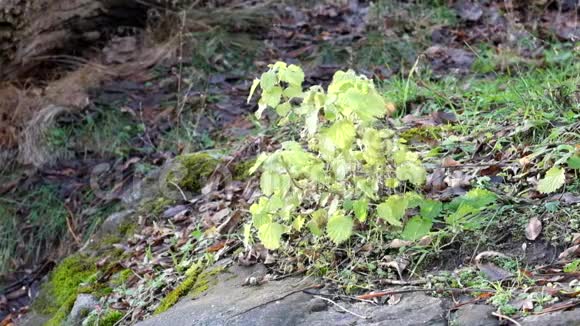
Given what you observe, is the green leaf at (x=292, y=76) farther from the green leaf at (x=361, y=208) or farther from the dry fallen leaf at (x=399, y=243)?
the dry fallen leaf at (x=399, y=243)

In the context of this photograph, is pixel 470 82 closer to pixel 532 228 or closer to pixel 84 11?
pixel 532 228

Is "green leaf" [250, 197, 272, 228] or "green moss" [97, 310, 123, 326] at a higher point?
"green leaf" [250, 197, 272, 228]

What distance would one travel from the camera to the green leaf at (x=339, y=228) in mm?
2613

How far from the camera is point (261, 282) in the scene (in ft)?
9.66

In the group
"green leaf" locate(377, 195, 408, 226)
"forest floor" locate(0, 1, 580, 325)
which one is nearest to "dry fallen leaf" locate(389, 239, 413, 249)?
"forest floor" locate(0, 1, 580, 325)

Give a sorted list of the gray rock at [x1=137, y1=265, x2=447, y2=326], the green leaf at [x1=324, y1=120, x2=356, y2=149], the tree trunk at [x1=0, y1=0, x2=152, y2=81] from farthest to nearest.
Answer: the tree trunk at [x1=0, y1=0, x2=152, y2=81] → the green leaf at [x1=324, y1=120, x2=356, y2=149] → the gray rock at [x1=137, y1=265, x2=447, y2=326]

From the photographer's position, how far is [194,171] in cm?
436

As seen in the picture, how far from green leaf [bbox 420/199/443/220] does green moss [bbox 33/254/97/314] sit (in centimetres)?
190

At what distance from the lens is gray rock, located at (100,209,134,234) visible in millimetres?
4332

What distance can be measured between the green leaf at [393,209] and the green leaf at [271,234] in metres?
0.36

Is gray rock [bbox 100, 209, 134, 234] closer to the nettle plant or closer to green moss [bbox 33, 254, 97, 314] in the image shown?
green moss [bbox 33, 254, 97, 314]

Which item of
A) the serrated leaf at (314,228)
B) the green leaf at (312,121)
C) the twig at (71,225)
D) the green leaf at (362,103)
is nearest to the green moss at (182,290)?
the serrated leaf at (314,228)

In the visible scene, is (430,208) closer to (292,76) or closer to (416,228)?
(416,228)

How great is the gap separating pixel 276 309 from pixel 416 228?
543 millimetres
